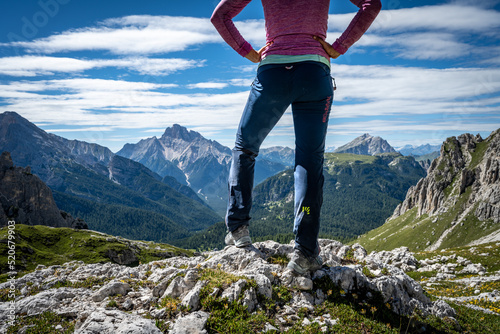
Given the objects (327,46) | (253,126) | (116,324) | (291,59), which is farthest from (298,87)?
(116,324)

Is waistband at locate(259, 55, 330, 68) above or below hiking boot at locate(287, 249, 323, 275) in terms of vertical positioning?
above

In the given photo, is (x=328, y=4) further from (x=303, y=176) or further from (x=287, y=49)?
(x=303, y=176)

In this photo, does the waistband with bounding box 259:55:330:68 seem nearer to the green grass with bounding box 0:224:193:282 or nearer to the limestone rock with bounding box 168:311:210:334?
the limestone rock with bounding box 168:311:210:334

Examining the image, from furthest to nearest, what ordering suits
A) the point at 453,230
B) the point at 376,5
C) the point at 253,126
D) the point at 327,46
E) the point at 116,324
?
the point at 453,230 → the point at 253,126 → the point at 327,46 → the point at 376,5 → the point at 116,324

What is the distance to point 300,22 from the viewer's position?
6168 mm

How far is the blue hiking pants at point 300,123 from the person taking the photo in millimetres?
6203

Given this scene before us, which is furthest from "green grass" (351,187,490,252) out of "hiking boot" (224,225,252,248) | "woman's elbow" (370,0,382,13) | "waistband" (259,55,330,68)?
"waistband" (259,55,330,68)

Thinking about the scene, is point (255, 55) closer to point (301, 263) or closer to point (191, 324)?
point (301, 263)

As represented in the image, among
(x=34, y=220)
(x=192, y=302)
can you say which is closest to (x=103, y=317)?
(x=192, y=302)

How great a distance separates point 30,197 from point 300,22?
741ft

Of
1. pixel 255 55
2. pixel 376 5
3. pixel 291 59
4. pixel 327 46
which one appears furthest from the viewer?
pixel 255 55

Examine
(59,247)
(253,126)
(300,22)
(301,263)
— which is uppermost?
(300,22)

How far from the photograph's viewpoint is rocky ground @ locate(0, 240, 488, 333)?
572 cm

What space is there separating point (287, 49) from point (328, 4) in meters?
1.41
